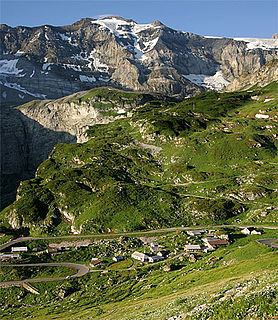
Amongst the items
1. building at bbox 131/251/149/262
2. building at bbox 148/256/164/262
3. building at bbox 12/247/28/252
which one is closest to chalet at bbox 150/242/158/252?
building at bbox 131/251/149/262

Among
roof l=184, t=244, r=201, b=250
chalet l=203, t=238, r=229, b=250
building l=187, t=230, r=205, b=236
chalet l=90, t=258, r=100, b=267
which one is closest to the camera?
chalet l=90, t=258, r=100, b=267

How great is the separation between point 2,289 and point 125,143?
395ft

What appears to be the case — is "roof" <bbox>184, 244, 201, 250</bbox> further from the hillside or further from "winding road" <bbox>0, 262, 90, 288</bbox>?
"winding road" <bbox>0, 262, 90, 288</bbox>

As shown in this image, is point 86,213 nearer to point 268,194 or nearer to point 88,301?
point 88,301

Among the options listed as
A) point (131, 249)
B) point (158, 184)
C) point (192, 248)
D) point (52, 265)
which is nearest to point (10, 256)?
point (52, 265)

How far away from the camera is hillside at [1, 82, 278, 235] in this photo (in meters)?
121

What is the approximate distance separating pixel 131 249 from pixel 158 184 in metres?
50.2

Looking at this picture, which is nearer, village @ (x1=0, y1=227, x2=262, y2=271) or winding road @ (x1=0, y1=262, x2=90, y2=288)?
winding road @ (x1=0, y1=262, x2=90, y2=288)

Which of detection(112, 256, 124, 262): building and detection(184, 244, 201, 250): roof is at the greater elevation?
detection(184, 244, 201, 250): roof

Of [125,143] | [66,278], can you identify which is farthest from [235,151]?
[66,278]

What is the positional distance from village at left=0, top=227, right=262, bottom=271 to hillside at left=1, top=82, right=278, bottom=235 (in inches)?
389

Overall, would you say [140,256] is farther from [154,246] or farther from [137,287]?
[137,287]

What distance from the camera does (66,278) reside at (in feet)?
278

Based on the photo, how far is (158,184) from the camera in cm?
14762
